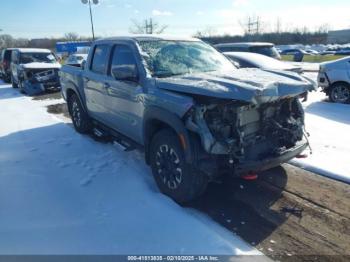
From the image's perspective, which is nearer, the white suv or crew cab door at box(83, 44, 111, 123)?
crew cab door at box(83, 44, 111, 123)

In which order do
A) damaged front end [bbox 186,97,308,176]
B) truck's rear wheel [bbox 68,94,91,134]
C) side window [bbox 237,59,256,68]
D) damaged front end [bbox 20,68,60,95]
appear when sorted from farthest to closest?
damaged front end [bbox 20,68,60,95] < side window [bbox 237,59,256,68] < truck's rear wheel [bbox 68,94,91,134] < damaged front end [bbox 186,97,308,176]

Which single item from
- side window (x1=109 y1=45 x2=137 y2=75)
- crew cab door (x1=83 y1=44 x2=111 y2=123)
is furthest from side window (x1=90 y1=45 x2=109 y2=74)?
side window (x1=109 y1=45 x2=137 y2=75)

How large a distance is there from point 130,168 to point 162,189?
1.05m

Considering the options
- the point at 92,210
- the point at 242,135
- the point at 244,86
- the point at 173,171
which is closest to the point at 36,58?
the point at 92,210

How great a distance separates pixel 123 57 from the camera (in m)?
5.01

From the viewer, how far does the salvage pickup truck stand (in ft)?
11.8

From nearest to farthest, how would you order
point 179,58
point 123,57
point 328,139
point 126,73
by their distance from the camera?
point 126,73, point 179,58, point 123,57, point 328,139

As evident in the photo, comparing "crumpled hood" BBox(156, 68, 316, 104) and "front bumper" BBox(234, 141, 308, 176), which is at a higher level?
"crumpled hood" BBox(156, 68, 316, 104)

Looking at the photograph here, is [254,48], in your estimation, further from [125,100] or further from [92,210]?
[92,210]

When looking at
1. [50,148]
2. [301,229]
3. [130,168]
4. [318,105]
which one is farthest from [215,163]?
[318,105]

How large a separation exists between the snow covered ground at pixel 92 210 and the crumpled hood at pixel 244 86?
4.51ft

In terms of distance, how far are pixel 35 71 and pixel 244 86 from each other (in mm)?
12808

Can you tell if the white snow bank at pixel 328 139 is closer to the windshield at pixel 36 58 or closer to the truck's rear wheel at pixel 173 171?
the truck's rear wheel at pixel 173 171

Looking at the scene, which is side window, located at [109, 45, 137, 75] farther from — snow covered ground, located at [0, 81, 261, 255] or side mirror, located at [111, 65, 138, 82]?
snow covered ground, located at [0, 81, 261, 255]
